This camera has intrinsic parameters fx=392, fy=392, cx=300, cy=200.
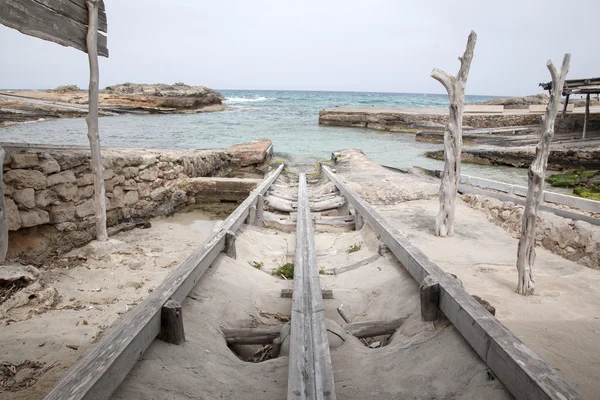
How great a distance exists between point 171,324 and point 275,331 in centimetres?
68

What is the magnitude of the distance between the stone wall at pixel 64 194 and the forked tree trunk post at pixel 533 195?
5.08 metres

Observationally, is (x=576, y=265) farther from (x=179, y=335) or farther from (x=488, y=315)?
(x=179, y=335)

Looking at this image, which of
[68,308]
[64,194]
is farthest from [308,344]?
[64,194]

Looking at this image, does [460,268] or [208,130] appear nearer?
[460,268]

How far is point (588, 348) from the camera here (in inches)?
109

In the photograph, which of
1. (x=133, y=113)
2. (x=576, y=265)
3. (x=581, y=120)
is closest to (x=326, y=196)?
(x=576, y=265)

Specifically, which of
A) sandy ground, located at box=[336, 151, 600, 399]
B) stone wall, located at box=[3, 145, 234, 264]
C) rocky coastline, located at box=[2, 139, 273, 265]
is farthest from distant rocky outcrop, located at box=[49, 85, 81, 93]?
sandy ground, located at box=[336, 151, 600, 399]

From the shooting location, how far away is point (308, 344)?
1967 mm

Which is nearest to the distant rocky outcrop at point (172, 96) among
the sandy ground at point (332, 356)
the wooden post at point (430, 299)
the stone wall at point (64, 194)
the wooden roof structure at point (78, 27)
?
the stone wall at point (64, 194)

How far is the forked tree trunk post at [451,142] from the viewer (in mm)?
5434

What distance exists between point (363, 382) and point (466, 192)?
6.63 meters

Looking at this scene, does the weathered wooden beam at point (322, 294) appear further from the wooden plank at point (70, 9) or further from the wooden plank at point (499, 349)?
the wooden plank at point (70, 9)

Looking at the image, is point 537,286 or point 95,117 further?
point 95,117

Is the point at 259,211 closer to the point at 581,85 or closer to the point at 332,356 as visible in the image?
the point at 332,356
